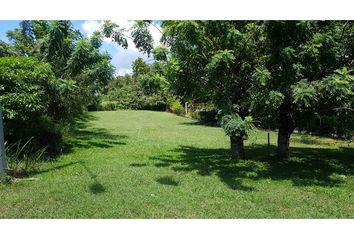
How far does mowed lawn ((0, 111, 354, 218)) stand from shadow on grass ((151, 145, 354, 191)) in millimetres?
22

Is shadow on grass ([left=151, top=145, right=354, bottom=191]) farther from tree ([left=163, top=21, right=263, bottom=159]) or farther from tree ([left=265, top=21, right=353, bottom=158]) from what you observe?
tree ([left=265, top=21, right=353, bottom=158])

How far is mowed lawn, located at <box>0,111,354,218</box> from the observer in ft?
19.5

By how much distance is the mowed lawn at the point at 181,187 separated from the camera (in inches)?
235

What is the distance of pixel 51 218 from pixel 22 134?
523 centimetres

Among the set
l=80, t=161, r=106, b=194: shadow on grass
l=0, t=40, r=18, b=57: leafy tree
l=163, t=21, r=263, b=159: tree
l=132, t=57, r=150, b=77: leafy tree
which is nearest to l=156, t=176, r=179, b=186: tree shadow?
l=80, t=161, r=106, b=194: shadow on grass

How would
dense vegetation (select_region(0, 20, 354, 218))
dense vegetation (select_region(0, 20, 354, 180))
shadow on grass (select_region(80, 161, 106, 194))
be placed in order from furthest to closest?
dense vegetation (select_region(0, 20, 354, 180)) < shadow on grass (select_region(80, 161, 106, 194)) < dense vegetation (select_region(0, 20, 354, 218))

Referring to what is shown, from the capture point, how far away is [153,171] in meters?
9.06

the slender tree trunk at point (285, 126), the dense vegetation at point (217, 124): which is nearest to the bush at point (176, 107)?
the dense vegetation at point (217, 124)

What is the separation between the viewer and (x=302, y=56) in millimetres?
7875

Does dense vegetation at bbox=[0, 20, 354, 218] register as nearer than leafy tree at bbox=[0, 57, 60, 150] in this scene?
Yes

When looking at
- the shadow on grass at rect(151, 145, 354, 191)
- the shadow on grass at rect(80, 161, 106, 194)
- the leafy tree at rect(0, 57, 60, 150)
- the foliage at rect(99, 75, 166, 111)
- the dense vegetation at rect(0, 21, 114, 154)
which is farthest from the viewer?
the foliage at rect(99, 75, 166, 111)

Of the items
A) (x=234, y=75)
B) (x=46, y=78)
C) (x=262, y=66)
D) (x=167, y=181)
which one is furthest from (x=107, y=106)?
(x=262, y=66)

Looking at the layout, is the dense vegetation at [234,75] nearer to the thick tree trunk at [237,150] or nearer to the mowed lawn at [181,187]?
the thick tree trunk at [237,150]
